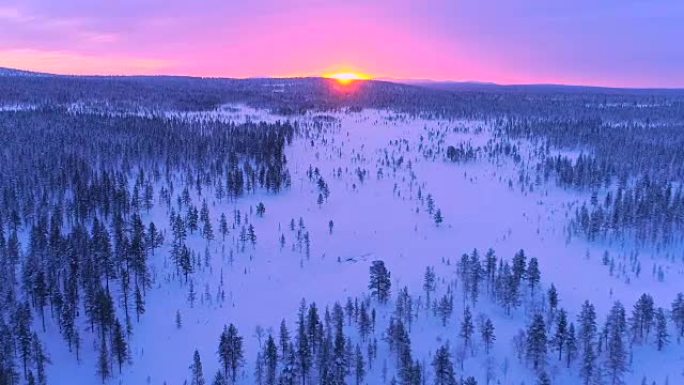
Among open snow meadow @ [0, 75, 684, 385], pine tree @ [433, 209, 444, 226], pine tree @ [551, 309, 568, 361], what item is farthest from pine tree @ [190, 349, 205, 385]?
pine tree @ [433, 209, 444, 226]

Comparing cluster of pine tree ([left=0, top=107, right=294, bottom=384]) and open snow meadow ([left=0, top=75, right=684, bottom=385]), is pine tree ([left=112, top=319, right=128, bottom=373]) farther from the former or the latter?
open snow meadow ([left=0, top=75, right=684, bottom=385])

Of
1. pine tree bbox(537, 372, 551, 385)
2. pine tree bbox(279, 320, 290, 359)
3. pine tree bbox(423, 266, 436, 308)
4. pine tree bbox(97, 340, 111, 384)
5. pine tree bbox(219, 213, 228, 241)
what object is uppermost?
pine tree bbox(219, 213, 228, 241)

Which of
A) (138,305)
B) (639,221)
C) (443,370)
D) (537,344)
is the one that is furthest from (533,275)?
(138,305)

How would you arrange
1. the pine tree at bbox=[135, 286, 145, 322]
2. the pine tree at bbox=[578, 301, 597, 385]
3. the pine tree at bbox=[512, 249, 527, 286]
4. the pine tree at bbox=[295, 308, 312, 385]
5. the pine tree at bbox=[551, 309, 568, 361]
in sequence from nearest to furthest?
the pine tree at bbox=[295, 308, 312, 385] → the pine tree at bbox=[578, 301, 597, 385] → the pine tree at bbox=[551, 309, 568, 361] → the pine tree at bbox=[135, 286, 145, 322] → the pine tree at bbox=[512, 249, 527, 286]

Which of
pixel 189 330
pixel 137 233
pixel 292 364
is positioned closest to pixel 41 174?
pixel 137 233

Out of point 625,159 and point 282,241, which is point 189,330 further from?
point 625,159
